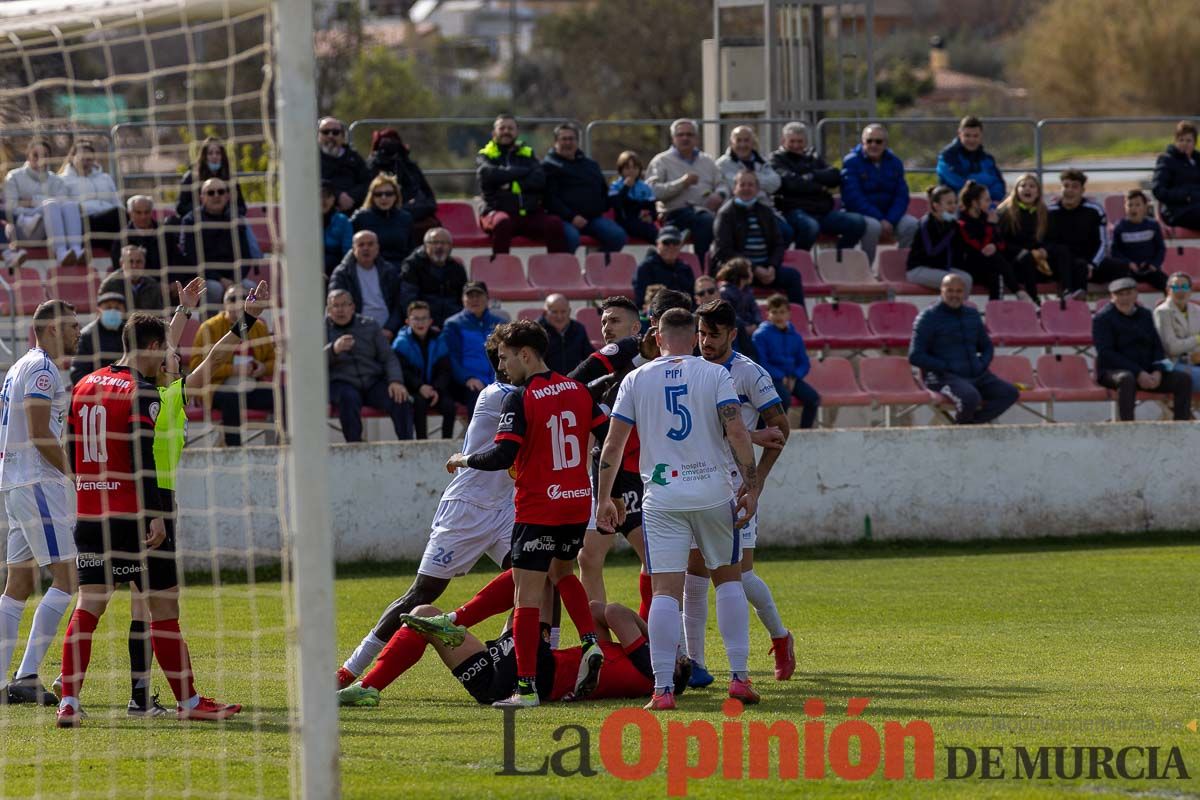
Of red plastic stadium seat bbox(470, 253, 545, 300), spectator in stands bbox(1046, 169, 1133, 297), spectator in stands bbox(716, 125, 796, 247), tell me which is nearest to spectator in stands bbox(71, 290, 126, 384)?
red plastic stadium seat bbox(470, 253, 545, 300)

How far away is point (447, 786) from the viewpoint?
5836 millimetres

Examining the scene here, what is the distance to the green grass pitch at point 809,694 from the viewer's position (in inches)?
235

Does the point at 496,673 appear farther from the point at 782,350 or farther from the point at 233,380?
the point at 782,350

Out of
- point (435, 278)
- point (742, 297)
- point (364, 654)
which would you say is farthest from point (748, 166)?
point (364, 654)

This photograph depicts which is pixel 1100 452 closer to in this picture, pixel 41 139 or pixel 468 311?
pixel 468 311

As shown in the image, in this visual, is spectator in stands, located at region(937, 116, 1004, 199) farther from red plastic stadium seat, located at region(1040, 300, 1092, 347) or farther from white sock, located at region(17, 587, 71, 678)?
white sock, located at region(17, 587, 71, 678)

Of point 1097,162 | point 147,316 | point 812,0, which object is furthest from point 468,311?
point 1097,162

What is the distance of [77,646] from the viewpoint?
771cm

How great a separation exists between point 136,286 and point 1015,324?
30.8 feet

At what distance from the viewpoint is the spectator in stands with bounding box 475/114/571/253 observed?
16922 mm

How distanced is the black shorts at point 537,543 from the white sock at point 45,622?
2449mm

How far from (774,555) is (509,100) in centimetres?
4756

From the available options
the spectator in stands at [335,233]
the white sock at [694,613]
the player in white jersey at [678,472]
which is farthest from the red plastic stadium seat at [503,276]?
the player in white jersey at [678,472]

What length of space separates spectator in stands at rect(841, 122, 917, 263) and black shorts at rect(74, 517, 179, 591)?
39.2ft
